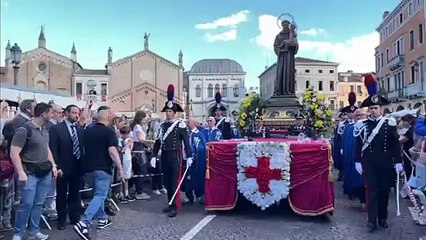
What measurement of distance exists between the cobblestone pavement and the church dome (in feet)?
258

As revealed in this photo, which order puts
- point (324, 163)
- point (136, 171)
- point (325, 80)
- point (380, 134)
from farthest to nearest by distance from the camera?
1. point (325, 80)
2. point (136, 171)
3. point (324, 163)
4. point (380, 134)

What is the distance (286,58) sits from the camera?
13281mm


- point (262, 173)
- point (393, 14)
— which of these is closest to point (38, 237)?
point (262, 173)

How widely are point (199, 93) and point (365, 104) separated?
78.3 m

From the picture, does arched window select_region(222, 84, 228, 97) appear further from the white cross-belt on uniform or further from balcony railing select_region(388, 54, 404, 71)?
the white cross-belt on uniform

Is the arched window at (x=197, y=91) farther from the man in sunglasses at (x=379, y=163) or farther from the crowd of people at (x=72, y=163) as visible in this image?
the man in sunglasses at (x=379, y=163)

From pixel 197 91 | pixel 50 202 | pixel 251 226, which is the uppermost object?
pixel 197 91

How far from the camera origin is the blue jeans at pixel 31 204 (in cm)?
609

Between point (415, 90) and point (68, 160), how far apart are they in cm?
4076

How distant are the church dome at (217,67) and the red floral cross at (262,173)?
79.0 meters

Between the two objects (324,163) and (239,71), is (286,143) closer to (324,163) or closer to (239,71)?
(324,163)

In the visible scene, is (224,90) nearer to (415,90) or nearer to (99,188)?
(415,90)

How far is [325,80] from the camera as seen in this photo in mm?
83250

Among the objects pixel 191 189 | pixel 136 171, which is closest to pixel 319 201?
pixel 191 189
